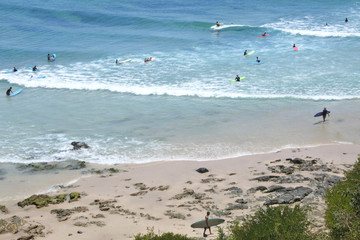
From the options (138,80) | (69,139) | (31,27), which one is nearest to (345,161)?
(69,139)

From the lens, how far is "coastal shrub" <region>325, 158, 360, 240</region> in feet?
40.7

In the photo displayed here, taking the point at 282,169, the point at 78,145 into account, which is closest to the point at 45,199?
the point at 78,145

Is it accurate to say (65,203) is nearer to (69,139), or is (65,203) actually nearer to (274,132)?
(69,139)

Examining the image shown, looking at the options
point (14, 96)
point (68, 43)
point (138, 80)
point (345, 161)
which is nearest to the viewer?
point (345, 161)

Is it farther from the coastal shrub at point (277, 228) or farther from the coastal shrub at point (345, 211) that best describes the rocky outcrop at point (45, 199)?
the coastal shrub at point (345, 211)

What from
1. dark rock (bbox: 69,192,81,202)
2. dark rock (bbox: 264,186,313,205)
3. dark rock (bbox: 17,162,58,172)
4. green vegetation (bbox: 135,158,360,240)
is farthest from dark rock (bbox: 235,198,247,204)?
dark rock (bbox: 17,162,58,172)

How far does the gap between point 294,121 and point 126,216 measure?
13.0 meters

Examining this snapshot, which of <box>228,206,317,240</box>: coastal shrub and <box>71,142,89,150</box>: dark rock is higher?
<box>228,206,317,240</box>: coastal shrub

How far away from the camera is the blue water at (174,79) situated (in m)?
24.3

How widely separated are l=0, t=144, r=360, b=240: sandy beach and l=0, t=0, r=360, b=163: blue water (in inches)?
60.0

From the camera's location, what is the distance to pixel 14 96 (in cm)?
3328

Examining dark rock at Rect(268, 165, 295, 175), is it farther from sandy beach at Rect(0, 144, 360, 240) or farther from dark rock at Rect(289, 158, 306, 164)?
dark rock at Rect(289, 158, 306, 164)

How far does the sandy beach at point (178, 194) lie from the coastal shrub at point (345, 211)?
1.41 meters

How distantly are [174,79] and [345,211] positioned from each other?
23845 mm
